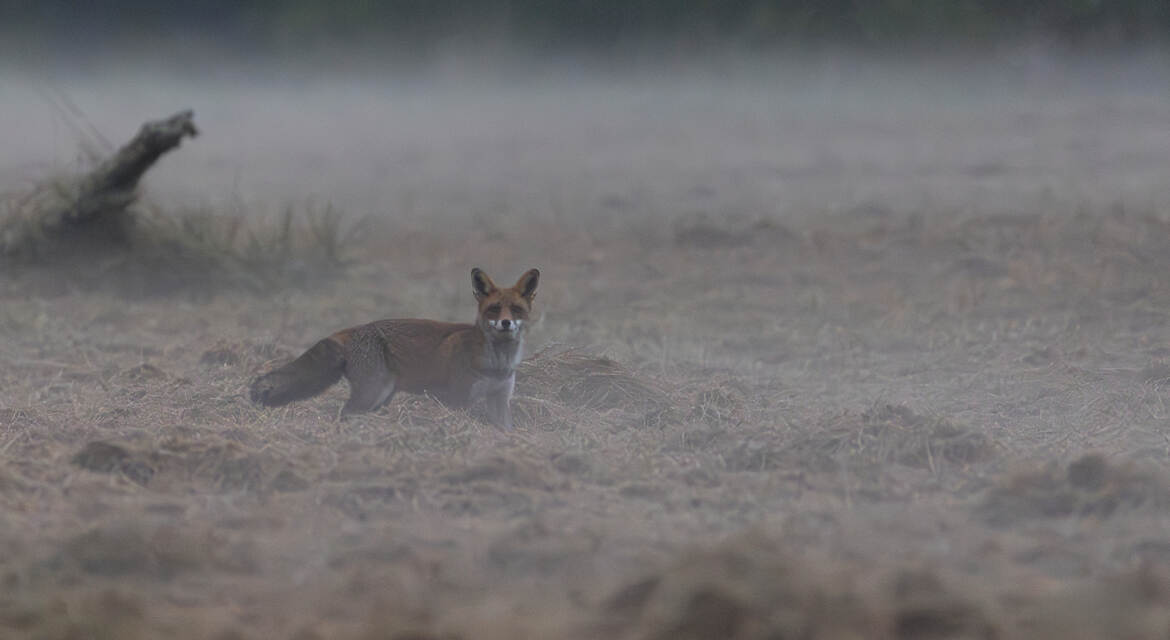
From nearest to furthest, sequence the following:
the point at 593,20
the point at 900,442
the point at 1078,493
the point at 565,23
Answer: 1. the point at 1078,493
2. the point at 900,442
3. the point at 593,20
4. the point at 565,23

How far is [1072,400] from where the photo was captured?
780cm

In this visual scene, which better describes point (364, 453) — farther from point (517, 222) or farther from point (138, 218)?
point (517, 222)

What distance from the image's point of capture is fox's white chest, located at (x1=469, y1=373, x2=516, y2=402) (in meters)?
7.11

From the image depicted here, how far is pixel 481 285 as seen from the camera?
23.9ft

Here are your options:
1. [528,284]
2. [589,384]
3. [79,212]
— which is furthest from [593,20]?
[528,284]

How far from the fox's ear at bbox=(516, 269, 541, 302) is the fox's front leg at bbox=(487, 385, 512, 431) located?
488 millimetres

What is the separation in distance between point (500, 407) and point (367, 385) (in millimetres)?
674

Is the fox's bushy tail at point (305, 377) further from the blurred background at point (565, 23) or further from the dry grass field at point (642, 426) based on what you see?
the blurred background at point (565, 23)

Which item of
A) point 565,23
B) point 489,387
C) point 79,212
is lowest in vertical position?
point 489,387

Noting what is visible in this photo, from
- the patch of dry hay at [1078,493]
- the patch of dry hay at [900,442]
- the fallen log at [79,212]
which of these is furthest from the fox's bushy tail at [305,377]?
the fallen log at [79,212]

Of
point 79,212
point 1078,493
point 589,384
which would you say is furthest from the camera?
point 79,212

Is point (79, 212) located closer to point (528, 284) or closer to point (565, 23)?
point (528, 284)

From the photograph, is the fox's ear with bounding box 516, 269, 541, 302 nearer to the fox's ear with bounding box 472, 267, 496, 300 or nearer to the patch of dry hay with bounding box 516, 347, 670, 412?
the fox's ear with bounding box 472, 267, 496, 300

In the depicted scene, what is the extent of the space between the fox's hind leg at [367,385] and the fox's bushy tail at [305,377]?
0.08 m
